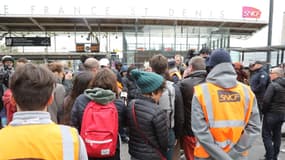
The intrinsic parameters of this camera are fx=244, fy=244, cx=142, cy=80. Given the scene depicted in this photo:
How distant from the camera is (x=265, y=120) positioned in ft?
14.5

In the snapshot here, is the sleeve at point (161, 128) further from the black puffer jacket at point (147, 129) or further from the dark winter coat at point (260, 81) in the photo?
the dark winter coat at point (260, 81)

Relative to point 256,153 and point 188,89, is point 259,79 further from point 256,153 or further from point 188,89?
point 188,89

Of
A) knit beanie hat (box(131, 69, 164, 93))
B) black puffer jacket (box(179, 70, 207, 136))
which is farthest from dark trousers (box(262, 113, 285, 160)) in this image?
knit beanie hat (box(131, 69, 164, 93))

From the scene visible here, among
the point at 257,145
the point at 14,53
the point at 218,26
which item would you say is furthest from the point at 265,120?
the point at 14,53

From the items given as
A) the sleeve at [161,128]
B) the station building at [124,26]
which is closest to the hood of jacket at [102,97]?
the sleeve at [161,128]

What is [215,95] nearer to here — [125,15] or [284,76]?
[284,76]

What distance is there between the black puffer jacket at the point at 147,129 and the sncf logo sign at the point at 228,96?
1.91ft

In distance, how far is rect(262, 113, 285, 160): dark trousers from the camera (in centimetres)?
431

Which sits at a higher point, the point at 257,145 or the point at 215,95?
the point at 215,95

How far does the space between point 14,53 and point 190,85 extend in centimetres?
1838

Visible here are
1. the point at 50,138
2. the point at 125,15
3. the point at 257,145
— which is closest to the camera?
the point at 50,138

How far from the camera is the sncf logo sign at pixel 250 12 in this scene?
16.7 meters

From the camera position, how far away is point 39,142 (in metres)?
1.16

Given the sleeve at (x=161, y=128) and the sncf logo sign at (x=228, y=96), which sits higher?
the sncf logo sign at (x=228, y=96)
